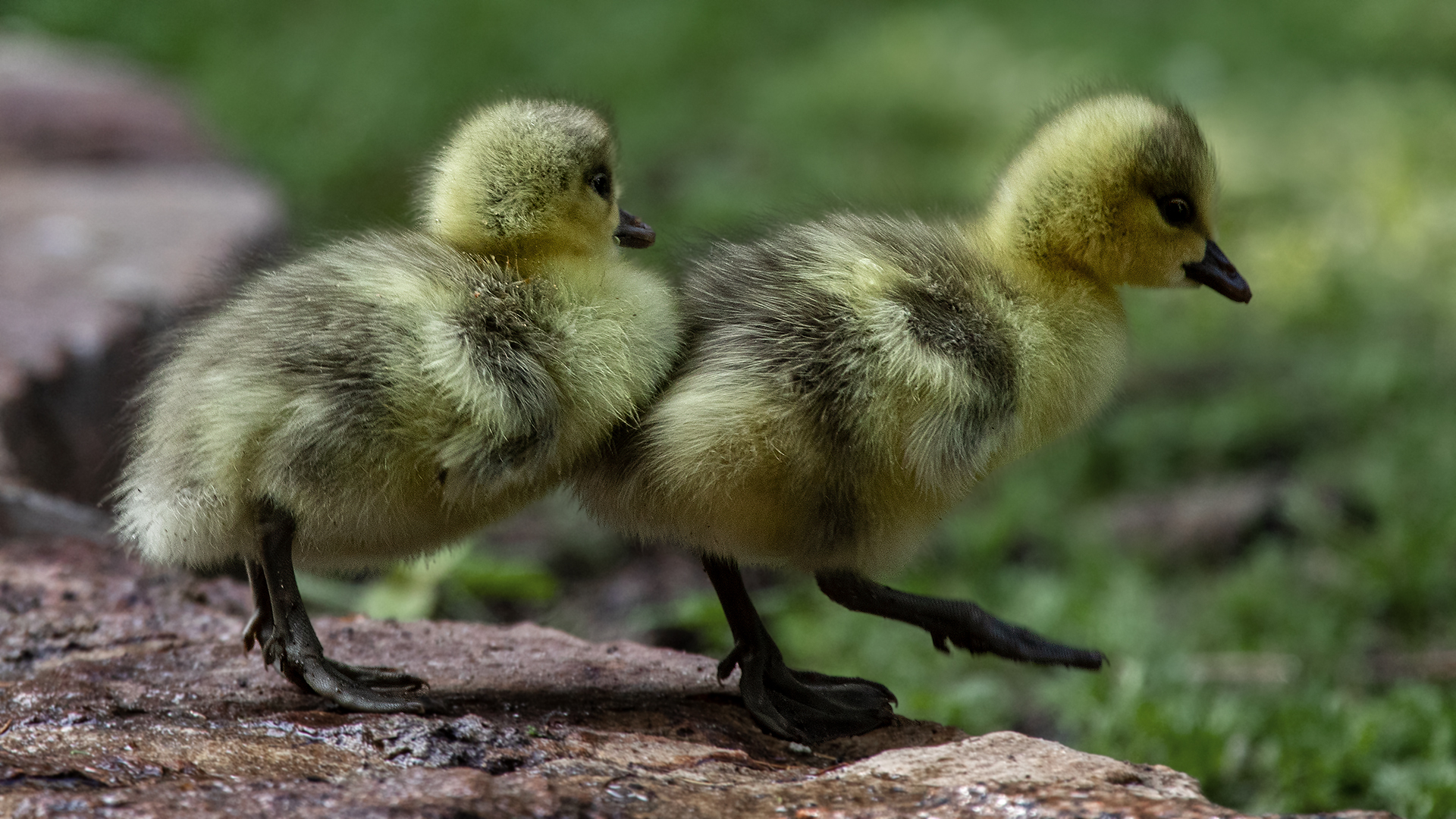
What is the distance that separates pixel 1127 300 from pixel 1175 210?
4.60 m

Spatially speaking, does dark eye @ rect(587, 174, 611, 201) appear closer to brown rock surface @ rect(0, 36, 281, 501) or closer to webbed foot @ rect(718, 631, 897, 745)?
brown rock surface @ rect(0, 36, 281, 501)

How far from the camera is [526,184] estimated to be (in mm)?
2494

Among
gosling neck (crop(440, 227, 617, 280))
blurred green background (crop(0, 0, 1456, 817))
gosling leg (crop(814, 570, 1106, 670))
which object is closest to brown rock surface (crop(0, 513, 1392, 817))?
gosling leg (crop(814, 570, 1106, 670))

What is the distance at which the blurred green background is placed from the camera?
3.80 metres

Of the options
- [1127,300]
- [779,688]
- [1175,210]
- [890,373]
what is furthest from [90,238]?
[1127,300]

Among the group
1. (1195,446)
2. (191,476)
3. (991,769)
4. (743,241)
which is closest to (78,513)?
(191,476)

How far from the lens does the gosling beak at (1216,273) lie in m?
2.86

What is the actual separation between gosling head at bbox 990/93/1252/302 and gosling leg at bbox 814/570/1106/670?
0.68 m

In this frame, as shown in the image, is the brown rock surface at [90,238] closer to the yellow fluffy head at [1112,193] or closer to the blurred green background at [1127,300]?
the blurred green background at [1127,300]

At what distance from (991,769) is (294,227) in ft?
15.4

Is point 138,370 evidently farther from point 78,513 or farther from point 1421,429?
point 1421,429

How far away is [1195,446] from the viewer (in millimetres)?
5617

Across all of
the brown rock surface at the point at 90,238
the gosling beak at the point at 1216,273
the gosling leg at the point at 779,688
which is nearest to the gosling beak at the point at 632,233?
the gosling leg at the point at 779,688

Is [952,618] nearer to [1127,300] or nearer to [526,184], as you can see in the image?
[526,184]
